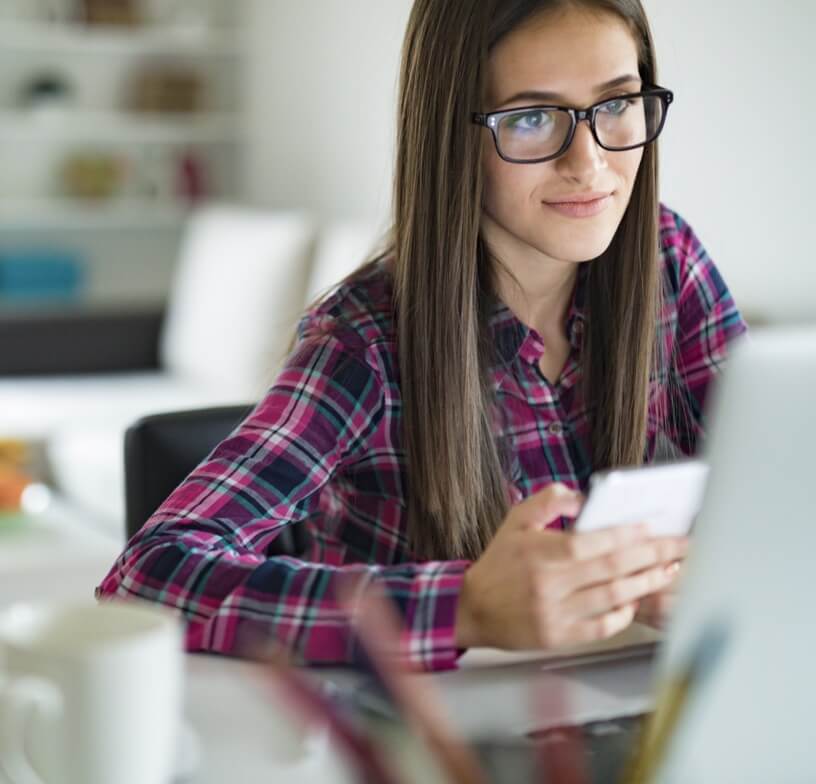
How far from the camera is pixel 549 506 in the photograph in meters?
0.73

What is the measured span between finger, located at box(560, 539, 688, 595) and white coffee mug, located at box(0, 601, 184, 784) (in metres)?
0.25

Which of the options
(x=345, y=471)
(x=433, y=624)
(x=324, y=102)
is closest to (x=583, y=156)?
(x=345, y=471)

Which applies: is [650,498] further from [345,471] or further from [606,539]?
[345,471]

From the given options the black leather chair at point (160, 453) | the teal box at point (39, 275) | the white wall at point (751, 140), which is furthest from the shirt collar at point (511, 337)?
the teal box at point (39, 275)

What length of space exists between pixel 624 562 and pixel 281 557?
12.2 inches

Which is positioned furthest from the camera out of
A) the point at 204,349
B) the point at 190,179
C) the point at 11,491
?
the point at 190,179

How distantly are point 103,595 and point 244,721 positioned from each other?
0.25 metres

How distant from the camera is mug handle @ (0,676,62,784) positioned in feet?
1.78

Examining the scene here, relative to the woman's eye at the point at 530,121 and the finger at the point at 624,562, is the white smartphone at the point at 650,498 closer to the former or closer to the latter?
the finger at the point at 624,562

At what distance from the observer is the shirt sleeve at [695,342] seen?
1352mm

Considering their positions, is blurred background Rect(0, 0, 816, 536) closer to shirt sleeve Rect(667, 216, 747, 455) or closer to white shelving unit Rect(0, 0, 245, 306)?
white shelving unit Rect(0, 0, 245, 306)

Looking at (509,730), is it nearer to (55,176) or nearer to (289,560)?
(289,560)

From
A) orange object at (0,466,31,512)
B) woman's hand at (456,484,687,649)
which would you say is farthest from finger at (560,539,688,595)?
orange object at (0,466,31,512)

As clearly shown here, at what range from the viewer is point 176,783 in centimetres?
68
